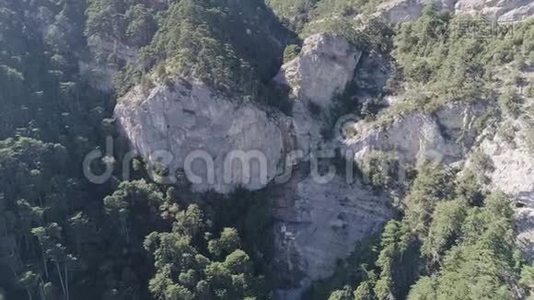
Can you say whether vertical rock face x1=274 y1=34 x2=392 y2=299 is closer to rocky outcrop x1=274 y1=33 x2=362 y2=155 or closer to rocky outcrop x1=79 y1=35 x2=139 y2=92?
rocky outcrop x1=274 y1=33 x2=362 y2=155

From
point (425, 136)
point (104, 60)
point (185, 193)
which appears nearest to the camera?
point (425, 136)

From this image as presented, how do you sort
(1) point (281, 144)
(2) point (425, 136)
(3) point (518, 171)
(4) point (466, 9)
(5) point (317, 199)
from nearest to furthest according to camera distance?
(3) point (518, 171) → (2) point (425, 136) → (5) point (317, 199) → (1) point (281, 144) → (4) point (466, 9)

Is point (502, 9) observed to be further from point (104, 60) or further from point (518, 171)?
point (104, 60)

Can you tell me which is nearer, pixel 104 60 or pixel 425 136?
pixel 425 136

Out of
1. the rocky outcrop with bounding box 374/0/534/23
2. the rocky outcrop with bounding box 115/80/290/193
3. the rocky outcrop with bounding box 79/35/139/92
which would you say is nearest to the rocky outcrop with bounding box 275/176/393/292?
the rocky outcrop with bounding box 115/80/290/193

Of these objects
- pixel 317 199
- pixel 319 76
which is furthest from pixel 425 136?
pixel 319 76
